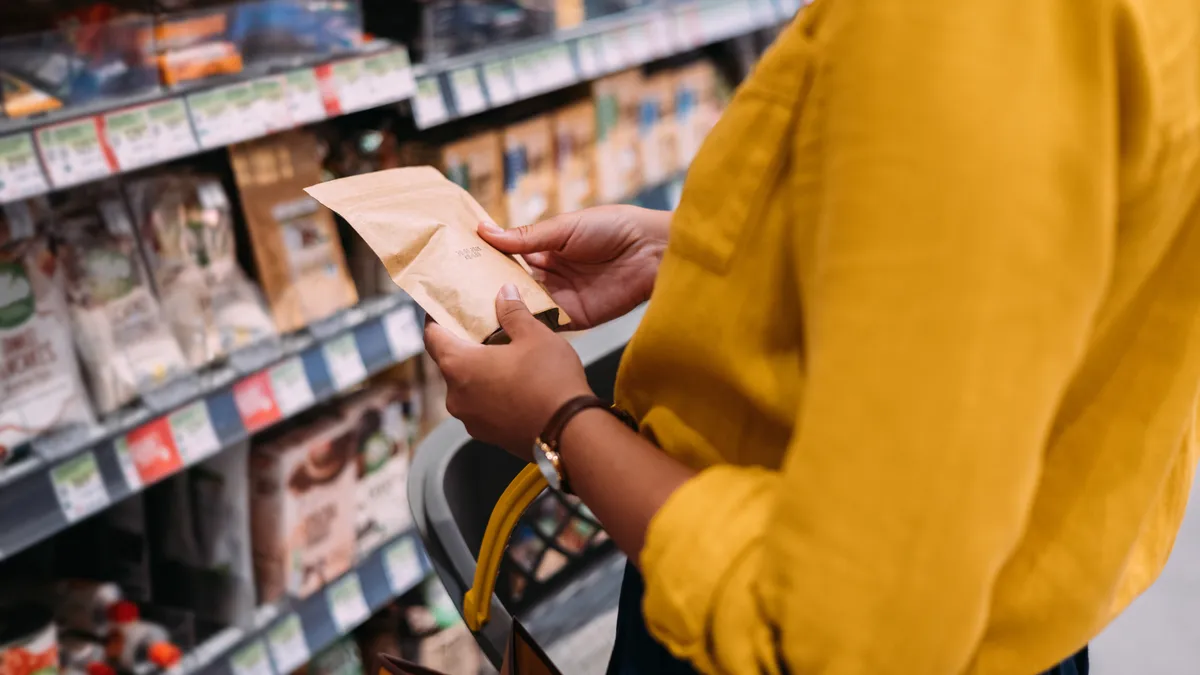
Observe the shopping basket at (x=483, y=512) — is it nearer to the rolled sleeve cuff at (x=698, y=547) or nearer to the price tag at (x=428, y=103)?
the rolled sleeve cuff at (x=698, y=547)

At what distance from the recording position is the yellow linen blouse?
0.37m

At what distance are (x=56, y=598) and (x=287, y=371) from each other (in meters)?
0.44

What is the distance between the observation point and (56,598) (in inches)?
50.2

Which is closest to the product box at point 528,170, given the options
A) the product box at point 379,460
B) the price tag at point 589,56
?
the price tag at point 589,56

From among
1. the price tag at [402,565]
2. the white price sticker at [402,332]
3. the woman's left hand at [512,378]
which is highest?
the woman's left hand at [512,378]

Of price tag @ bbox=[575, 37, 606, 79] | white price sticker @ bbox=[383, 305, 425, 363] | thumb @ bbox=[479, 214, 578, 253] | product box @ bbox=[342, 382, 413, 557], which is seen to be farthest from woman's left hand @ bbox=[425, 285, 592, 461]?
price tag @ bbox=[575, 37, 606, 79]

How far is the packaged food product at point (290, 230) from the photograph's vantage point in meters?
1.30

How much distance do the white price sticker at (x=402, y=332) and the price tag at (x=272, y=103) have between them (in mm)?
376

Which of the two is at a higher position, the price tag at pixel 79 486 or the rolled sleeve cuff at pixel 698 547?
the rolled sleeve cuff at pixel 698 547

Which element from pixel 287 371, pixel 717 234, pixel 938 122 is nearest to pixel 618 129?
pixel 287 371

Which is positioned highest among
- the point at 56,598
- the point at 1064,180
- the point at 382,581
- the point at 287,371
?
the point at 1064,180

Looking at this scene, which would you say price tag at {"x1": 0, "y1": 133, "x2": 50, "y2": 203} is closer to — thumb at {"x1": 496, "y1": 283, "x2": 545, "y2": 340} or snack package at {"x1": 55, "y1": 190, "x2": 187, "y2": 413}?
snack package at {"x1": 55, "y1": 190, "x2": 187, "y2": 413}

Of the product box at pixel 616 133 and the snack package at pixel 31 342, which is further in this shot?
the product box at pixel 616 133

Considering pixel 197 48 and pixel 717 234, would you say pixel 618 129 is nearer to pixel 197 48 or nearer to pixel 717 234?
pixel 197 48
